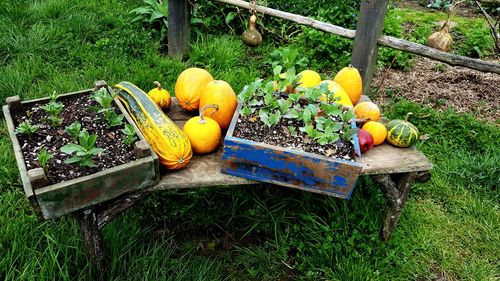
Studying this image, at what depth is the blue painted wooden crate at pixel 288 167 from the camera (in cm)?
207

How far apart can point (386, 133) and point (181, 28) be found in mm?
2834

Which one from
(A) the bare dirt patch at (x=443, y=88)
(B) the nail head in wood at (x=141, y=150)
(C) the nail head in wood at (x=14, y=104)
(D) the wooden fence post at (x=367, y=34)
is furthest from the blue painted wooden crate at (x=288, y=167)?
(A) the bare dirt patch at (x=443, y=88)

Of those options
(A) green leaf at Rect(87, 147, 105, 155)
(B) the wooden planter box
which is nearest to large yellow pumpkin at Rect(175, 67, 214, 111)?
(B) the wooden planter box

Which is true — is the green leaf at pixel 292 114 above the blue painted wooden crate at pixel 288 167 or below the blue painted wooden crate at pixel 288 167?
above

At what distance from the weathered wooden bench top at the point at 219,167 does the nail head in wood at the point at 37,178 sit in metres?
0.49

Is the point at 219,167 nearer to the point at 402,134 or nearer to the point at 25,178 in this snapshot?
the point at 25,178

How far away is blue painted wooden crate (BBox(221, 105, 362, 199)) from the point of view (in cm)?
207

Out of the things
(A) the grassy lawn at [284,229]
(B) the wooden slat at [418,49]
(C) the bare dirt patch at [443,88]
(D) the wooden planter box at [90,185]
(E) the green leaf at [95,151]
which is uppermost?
(B) the wooden slat at [418,49]

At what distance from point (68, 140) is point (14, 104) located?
42 centimetres

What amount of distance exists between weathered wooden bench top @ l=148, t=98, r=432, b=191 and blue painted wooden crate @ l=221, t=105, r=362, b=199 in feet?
0.25

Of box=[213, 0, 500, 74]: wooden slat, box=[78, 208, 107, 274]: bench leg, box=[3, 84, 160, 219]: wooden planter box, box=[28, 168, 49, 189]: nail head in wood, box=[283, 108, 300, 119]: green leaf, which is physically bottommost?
box=[78, 208, 107, 274]: bench leg

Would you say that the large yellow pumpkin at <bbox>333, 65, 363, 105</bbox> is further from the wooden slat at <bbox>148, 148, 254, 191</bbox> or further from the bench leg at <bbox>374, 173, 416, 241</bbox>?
the wooden slat at <bbox>148, 148, 254, 191</bbox>

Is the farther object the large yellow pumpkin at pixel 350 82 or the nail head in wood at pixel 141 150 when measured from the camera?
the large yellow pumpkin at pixel 350 82

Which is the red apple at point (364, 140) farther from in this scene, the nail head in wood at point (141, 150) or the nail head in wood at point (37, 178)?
the nail head in wood at point (37, 178)
